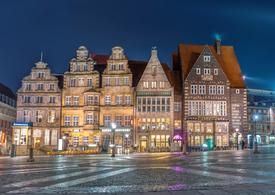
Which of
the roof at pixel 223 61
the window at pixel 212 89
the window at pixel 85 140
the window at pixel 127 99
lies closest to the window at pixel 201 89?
the window at pixel 212 89

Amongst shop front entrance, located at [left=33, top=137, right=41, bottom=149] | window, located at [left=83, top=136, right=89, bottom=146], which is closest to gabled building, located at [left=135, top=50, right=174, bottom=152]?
window, located at [left=83, top=136, right=89, bottom=146]

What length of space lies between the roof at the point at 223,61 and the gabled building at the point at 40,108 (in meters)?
23.8

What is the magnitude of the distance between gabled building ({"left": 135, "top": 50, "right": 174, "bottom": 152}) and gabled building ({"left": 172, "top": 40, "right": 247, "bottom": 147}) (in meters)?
2.94

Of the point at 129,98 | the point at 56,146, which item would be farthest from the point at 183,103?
the point at 56,146

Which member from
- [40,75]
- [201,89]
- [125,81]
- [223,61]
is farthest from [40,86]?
[223,61]

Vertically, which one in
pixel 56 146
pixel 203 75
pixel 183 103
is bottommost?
pixel 56 146

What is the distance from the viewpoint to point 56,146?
52906 millimetres

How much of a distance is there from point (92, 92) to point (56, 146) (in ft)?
37.0

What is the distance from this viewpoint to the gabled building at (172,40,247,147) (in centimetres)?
5250

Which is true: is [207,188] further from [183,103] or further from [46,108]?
[46,108]

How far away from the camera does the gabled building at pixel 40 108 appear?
53375 millimetres

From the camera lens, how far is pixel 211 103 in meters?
53.3

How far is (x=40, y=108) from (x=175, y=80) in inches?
978

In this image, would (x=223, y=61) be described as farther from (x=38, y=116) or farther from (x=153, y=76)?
(x=38, y=116)
